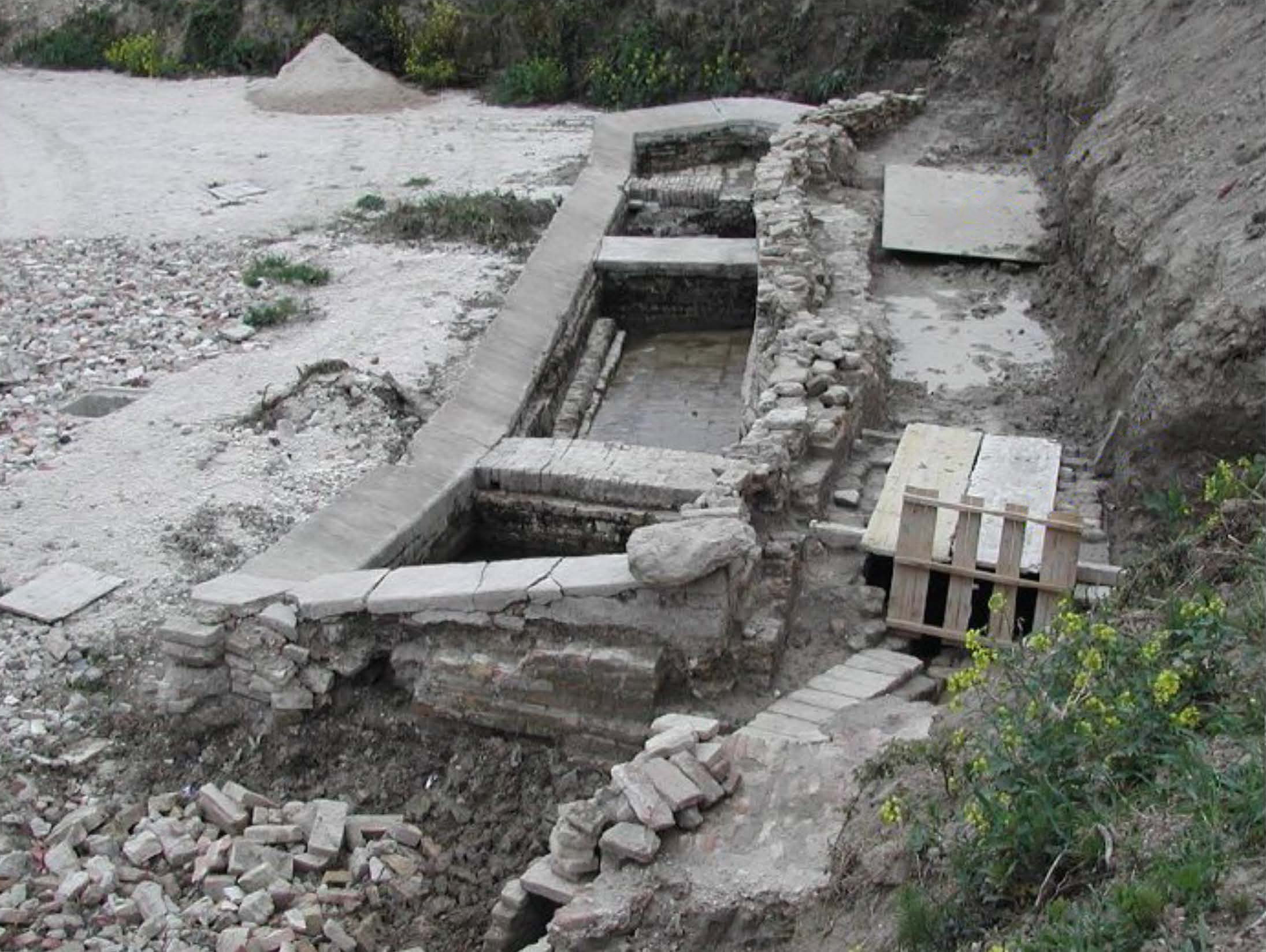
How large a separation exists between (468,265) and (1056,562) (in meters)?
6.93

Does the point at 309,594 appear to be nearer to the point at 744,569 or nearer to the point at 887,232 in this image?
the point at 744,569

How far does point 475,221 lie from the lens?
12750 mm

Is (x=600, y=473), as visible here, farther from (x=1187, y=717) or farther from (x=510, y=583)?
(x=1187, y=717)

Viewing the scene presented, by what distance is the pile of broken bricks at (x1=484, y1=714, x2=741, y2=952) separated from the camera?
16.0 feet

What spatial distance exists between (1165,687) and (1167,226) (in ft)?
15.7

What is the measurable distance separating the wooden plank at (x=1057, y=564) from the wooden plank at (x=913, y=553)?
1.68 feet

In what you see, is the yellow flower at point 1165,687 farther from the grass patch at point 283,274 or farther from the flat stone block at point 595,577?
the grass patch at point 283,274

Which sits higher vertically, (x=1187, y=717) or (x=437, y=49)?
(x=437, y=49)

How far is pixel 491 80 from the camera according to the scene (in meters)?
18.3

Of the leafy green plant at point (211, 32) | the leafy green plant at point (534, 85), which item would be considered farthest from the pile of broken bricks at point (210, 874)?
the leafy green plant at point (211, 32)

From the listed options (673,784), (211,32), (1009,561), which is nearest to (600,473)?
(1009,561)

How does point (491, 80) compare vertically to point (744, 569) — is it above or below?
above

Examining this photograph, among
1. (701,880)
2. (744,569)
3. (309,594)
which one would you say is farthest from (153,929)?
(744,569)

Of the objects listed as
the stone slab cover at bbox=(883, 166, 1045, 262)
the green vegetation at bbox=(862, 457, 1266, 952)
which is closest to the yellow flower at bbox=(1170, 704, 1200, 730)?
the green vegetation at bbox=(862, 457, 1266, 952)
